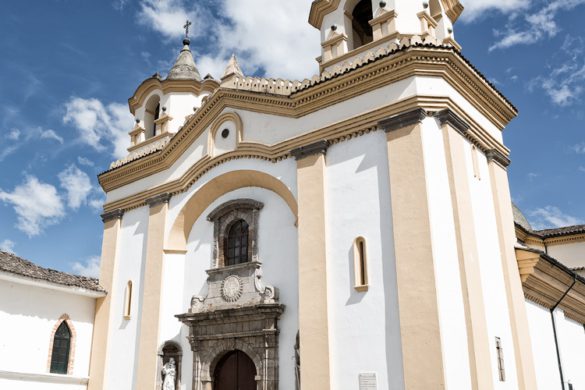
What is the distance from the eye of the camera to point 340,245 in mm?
11727

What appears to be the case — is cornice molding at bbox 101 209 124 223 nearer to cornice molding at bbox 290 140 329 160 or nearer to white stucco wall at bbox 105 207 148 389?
white stucco wall at bbox 105 207 148 389

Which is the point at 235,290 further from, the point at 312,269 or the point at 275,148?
the point at 275,148

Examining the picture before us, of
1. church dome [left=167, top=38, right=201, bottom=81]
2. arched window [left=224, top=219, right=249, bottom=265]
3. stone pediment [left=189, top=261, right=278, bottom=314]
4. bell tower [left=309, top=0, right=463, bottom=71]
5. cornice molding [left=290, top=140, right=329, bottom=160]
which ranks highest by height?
church dome [left=167, top=38, right=201, bottom=81]

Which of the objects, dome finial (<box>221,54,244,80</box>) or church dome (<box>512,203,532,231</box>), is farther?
church dome (<box>512,203,532,231</box>)

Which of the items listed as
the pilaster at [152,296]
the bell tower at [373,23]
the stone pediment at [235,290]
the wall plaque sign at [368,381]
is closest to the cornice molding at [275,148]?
the pilaster at [152,296]

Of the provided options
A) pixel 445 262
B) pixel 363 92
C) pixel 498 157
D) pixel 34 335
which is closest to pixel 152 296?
pixel 34 335

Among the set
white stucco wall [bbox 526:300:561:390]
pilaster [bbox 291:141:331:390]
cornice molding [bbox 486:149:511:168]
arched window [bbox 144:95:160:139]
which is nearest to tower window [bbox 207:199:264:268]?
pilaster [bbox 291:141:331:390]

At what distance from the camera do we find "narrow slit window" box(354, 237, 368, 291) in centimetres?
1116

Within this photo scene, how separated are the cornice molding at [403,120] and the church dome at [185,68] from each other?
8673 mm

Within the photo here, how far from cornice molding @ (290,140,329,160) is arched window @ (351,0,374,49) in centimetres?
315

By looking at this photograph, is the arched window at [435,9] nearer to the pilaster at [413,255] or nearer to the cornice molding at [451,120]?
the cornice molding at [451,120]

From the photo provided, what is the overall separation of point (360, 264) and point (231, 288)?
378 cm

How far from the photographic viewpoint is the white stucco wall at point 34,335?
14031 mm

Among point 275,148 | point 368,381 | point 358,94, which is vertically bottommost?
point 368,381
